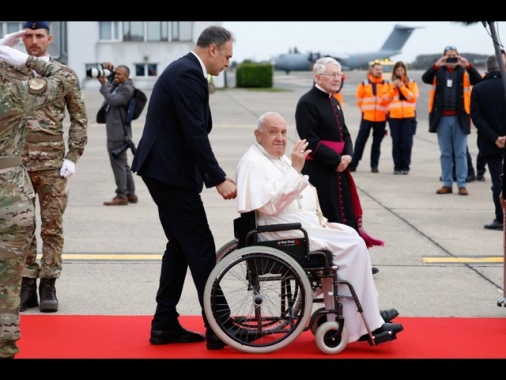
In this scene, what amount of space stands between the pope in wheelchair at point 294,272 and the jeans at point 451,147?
6.96m

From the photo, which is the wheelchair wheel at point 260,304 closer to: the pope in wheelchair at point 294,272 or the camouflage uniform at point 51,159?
the pope in wheelchair at point 294,272

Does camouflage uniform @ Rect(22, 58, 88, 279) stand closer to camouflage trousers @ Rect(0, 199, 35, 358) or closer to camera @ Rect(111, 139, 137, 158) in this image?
camouflage trousers @ Rect(0, 199, 35, 358)

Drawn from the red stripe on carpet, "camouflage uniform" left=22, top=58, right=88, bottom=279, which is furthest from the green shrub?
the red stripe on carpet

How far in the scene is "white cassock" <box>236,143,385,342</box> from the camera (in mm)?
5582

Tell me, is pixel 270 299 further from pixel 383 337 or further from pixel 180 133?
pixel 180 133

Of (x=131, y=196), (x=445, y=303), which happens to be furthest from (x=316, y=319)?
(x=131, y=196)

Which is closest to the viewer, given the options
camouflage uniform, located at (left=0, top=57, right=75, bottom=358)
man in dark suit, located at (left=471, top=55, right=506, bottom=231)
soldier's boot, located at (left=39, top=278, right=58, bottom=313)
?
camouflage uniform, located at (left=0, top=57, right=75, bottom=358)

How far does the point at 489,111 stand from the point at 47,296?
17.7 feet

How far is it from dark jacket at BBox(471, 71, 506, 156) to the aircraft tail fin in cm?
11050

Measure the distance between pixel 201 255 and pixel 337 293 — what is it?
0.81 metres

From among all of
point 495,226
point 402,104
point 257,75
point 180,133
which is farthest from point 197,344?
point 257,75

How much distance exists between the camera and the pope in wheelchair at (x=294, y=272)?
5457mm
